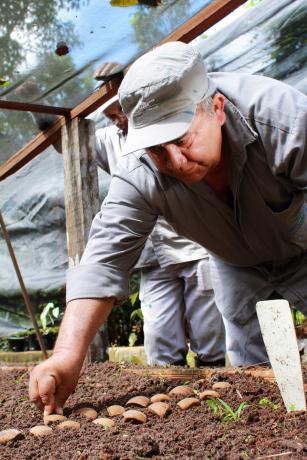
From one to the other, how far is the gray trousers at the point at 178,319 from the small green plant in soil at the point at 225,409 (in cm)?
179

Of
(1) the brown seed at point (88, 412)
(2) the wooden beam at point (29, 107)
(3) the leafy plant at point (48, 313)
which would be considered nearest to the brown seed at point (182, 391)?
(1) the brown seed at point (88, 412)

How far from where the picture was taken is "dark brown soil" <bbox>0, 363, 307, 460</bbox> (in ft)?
5.01

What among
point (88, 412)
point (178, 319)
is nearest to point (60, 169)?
point (178, 319)

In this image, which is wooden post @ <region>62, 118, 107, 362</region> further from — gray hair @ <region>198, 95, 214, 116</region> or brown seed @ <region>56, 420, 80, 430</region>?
gray hair @ <region>198, 95, 214, 116</region>

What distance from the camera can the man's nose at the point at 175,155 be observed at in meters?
1.85

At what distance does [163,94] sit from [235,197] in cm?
51

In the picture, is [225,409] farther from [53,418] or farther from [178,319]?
[178,319]

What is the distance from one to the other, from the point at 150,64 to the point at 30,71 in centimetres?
216

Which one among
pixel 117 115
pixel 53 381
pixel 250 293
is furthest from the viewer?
pixel 117 115

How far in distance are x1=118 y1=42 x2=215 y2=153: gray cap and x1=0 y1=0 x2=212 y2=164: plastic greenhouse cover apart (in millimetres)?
1336

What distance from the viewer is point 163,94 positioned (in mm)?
1832

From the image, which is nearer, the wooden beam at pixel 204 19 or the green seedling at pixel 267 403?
the green seedling at pixel 267 403

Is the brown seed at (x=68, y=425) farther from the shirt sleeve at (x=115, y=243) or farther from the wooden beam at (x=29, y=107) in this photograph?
the wooden beam at (x=29, y=107)

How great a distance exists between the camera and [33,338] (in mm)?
6523
